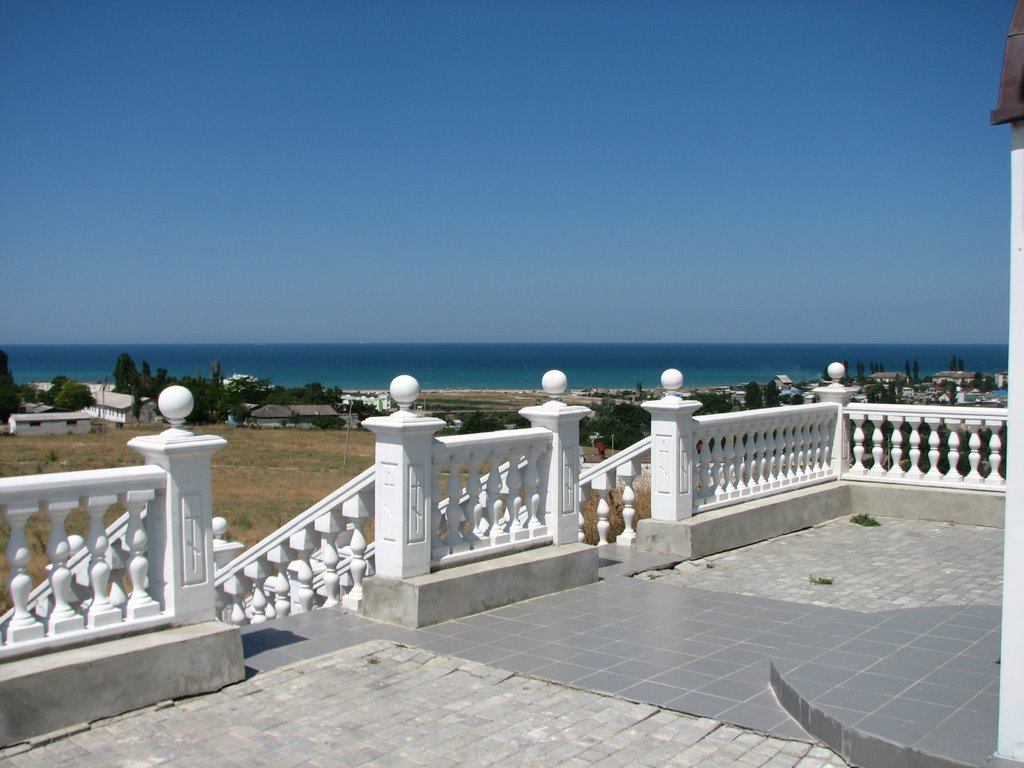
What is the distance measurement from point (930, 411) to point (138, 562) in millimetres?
9023

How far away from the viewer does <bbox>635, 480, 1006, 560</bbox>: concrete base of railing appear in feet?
29.6

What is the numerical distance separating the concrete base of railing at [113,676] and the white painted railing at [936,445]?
336 inches

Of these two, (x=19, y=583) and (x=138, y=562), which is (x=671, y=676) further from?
(x=19, y=583)

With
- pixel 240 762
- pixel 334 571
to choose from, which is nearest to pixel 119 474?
pixel 240 762

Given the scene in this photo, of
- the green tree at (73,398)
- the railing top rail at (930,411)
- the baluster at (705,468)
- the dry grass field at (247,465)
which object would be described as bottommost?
the dry grass field at (247,465)

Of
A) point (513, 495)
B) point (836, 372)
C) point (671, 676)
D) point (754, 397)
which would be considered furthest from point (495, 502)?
point (754, 397)

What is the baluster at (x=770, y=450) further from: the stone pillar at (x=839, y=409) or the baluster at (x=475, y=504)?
the baluster at (x=475, y=504)

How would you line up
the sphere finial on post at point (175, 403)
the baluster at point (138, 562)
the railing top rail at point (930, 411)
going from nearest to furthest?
the baluster at point (138, 562), the sphere finial on post at point (175, 403), the railing top rail at point (930, 411)

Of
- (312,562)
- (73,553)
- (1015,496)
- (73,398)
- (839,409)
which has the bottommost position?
(73,398)

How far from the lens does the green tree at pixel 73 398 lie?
67.2 m

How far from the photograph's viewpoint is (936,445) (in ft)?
37.0

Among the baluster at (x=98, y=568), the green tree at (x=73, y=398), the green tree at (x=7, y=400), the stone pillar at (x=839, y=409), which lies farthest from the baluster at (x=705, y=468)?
the green tree at (x=73, y=398)

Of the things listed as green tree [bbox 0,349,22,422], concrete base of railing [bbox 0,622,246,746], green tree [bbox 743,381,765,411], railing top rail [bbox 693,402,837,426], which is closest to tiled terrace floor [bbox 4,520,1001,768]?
concrete base of railing [bbox 0,622,246,746]

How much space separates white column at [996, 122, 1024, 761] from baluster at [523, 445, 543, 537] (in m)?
4.25
